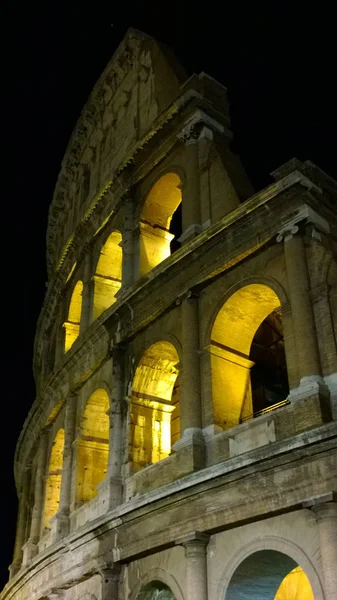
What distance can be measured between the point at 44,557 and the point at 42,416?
4.61 meters

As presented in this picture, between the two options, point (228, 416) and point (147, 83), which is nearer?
point (228, 416)

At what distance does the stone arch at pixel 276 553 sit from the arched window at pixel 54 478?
27.6 ft

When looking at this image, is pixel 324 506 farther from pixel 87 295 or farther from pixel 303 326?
pixel 87 295

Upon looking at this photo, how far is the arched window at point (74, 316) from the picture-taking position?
19953 mm

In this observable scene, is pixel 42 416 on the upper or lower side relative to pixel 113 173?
lower

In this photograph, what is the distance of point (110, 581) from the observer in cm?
1284

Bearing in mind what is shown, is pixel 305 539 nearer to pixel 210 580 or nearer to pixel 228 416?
pixel 210 580

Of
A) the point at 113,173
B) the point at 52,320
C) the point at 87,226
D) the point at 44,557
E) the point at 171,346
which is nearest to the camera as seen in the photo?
the point at 171,346

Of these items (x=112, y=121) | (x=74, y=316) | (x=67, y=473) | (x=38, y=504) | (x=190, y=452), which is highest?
(x=112, y=121)

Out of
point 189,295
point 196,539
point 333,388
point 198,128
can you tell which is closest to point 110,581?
point 196,539

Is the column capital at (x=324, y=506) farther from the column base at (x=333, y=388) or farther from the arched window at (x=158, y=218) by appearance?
the arched window at (x=158, y=218)

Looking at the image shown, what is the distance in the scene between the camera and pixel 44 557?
15.6 metres

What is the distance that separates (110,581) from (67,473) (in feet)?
12.0

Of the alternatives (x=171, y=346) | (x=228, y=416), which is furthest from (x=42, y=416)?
(x=228, y=416)
